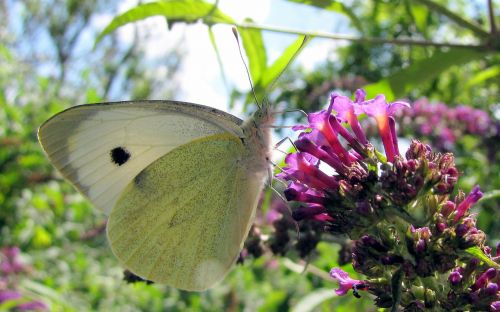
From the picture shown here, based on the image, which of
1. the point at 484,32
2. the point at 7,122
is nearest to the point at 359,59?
the point at 7,122

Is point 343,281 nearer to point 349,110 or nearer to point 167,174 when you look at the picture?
point 349,110

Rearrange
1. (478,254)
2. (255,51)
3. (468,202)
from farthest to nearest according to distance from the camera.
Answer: (255,51) → (468,202) → (478,254)

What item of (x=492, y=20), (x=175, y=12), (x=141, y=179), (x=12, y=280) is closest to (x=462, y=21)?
(x=492, y=20)

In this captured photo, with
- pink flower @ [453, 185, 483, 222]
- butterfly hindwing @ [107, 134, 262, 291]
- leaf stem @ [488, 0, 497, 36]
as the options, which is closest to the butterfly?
butterfly hindwing @ [107, 134, 262, 291]

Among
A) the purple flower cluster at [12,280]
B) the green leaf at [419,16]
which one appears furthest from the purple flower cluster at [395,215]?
the purple flower cluster at [12,280]

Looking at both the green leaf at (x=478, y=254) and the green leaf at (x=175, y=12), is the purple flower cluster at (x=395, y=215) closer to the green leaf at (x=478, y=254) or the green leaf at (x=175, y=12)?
the green leaf at (x=478, y=254)

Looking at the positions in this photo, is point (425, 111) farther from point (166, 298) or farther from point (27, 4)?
point (27, 4)
